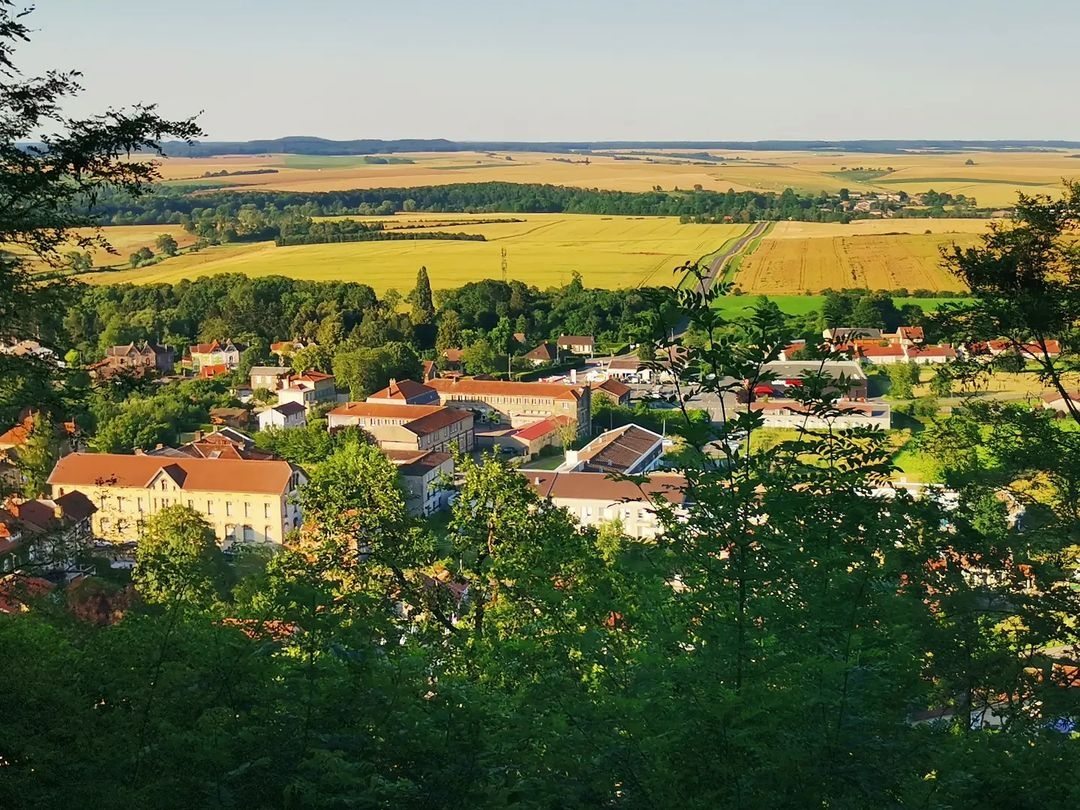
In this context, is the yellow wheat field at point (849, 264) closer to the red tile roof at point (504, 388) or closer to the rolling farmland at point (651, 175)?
the red tile roof at point (504, 388)

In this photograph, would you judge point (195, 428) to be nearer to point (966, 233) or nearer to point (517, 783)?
point (517, 783)

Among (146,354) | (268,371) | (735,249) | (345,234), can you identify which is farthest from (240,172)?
(268,371)

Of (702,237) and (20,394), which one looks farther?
(702,237)

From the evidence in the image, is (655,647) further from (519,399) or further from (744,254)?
(744,254)

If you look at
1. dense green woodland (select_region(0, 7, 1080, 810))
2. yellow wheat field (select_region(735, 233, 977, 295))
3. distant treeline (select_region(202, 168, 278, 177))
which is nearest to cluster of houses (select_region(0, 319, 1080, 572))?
dense green woodland (select_region(0, 7, 1080, 810))

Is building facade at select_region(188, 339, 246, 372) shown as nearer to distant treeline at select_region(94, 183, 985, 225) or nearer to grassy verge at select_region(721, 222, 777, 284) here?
grassy verge at select_region(721, 222, 777, 284)

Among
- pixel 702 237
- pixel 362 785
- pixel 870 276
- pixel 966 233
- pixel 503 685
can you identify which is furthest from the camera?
pixel 702 237

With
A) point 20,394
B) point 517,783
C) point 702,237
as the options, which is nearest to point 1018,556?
point 517,783

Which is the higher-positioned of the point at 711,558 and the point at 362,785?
the point at 711,558
